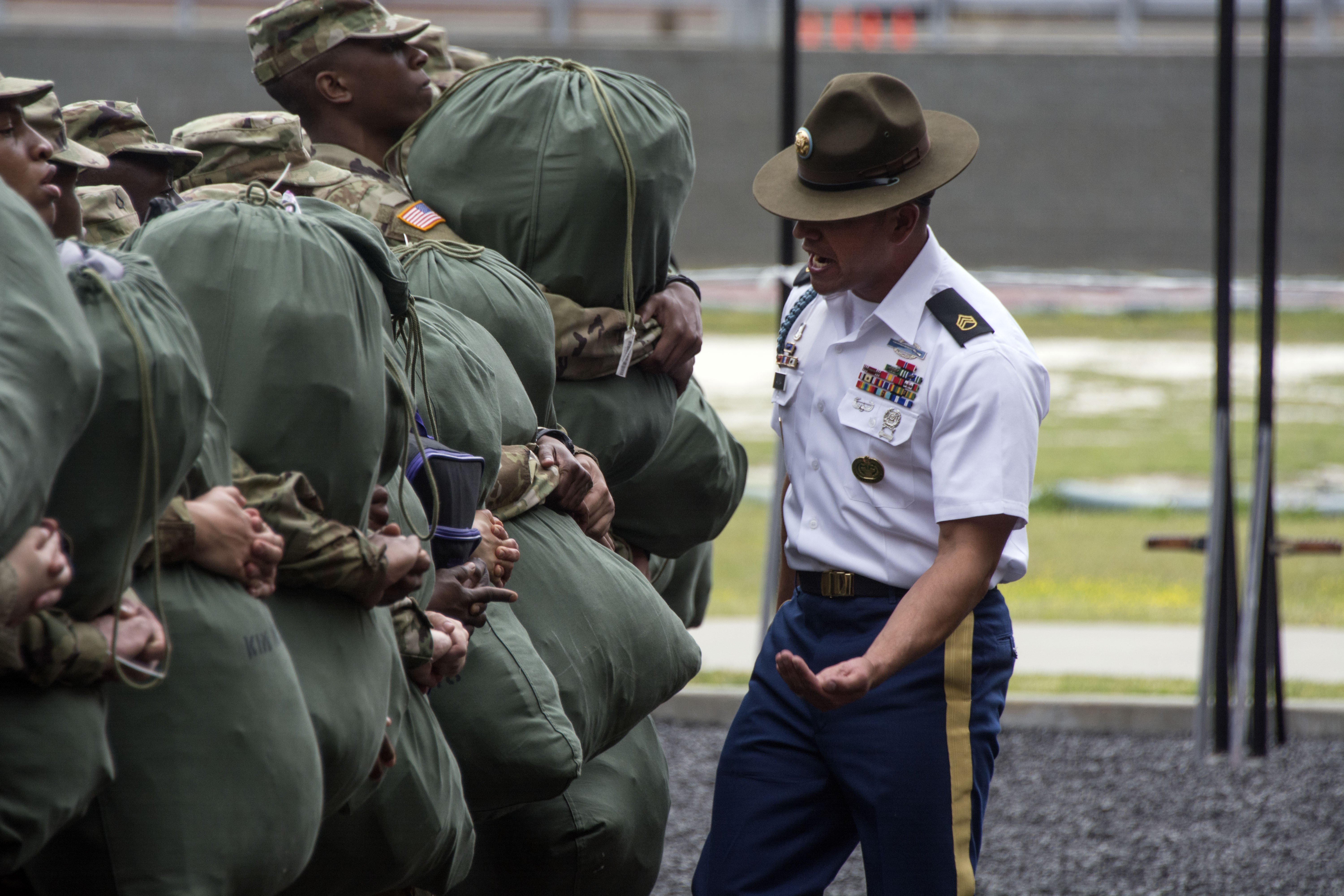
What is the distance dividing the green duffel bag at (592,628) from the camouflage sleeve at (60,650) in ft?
3.55

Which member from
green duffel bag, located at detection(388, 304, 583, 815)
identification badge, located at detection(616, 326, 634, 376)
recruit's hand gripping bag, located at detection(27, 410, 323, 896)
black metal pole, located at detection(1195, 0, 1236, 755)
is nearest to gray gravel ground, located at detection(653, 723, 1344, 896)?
black metal pole, located at detection(1195, 0, 1236, 755)

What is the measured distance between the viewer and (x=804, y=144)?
2791 millimetres

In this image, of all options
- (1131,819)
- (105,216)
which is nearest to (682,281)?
(105,216)

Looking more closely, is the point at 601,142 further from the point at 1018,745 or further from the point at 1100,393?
the point at 1100,393

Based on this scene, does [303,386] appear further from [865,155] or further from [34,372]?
[865,155]

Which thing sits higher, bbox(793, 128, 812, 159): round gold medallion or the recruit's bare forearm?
bbox(793, 128, 812, 159): round gold medallion

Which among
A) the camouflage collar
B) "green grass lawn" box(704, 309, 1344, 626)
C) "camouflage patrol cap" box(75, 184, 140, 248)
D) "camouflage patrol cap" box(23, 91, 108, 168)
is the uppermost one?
"camouflage patrol cap" box(23, 91, 108, 168)

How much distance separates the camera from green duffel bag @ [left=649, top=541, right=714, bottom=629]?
4242 millimetres

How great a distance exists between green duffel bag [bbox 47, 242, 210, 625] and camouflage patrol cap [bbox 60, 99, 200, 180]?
133 centimetres

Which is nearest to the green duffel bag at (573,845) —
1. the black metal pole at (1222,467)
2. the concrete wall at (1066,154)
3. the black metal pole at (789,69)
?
the black metal pole at (789,69)

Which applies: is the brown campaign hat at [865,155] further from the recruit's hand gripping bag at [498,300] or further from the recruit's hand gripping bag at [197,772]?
the recruit's hand gripping bag at [197,772]

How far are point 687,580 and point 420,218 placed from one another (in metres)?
1.68

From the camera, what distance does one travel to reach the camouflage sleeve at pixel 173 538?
5.65 feet

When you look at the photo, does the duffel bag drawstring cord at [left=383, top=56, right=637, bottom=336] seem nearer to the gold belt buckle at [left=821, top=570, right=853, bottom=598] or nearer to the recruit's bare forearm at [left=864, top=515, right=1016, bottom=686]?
the gold belt buckle at [left=821, top=570, right=853, bottom=598]
